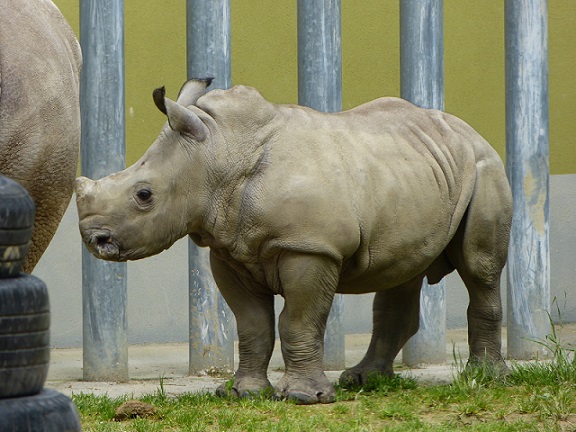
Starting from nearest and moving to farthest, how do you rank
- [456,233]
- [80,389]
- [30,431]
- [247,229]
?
1. [30,431]
2. [247,229]
3. [456,233]
4. [80,389]

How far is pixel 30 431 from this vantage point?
82.4 inches

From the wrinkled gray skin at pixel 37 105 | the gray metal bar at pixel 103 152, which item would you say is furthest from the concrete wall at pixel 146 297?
the wrinkled gray skin at pixel 37 105

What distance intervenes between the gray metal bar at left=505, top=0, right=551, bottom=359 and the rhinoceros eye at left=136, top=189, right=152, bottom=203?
9.43 ft

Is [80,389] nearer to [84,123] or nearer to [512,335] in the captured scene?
[84,123]

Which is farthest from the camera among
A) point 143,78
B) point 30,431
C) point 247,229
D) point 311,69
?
point 143,78

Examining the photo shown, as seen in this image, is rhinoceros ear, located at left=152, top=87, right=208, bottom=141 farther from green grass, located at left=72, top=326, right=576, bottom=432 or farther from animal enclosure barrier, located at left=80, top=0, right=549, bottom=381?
animal enclosure barrier, located at left=80, top=0, right=549, bottom=381

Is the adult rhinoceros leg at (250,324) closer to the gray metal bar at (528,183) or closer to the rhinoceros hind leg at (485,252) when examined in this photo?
the rhinoceros hind leg at (485,252)

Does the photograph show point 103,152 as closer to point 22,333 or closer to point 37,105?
point 37,105

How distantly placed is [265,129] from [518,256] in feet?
8.15

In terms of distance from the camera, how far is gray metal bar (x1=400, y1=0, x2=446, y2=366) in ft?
23.1

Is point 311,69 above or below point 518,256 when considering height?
above

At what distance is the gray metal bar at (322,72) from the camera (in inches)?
273

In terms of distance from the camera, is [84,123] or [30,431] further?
[84,123]

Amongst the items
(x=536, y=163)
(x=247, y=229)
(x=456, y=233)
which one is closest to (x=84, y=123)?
(x=247, y=229)
